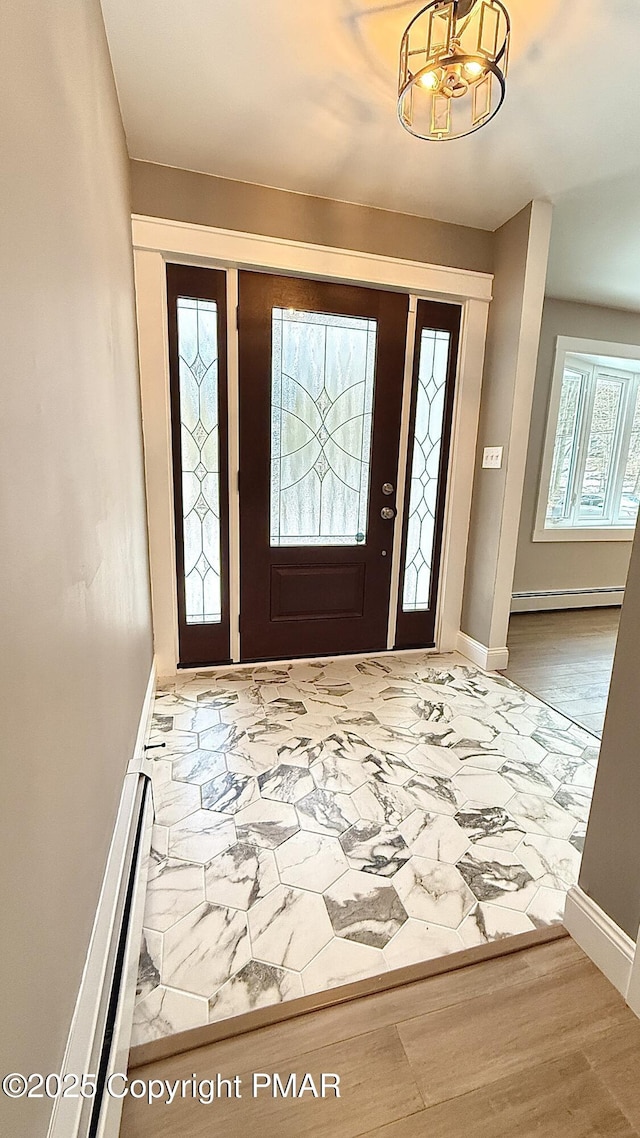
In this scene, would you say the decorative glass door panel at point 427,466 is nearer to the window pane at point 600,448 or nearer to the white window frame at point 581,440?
the white window frame at point 581,440

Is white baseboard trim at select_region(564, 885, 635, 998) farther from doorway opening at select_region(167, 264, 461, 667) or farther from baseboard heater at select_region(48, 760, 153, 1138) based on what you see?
doorway opening at select_region(167, 264, 461, 667)

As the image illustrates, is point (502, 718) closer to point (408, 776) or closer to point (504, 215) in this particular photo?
point (408, 776)

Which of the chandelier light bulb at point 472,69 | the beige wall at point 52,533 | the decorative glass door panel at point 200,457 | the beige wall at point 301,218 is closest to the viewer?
the beige wall at point 52,533

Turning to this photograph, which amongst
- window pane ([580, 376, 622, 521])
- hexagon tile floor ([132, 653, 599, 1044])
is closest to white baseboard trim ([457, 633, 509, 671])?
hexagon tile floor ([132, 653, 599, 1044])

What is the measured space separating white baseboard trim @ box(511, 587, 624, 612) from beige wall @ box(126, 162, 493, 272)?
8.57 feet

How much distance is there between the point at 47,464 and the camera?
86cm

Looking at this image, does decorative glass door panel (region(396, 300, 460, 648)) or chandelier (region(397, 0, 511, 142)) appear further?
decorative glass door panel (region(396, 300, 460, 648))

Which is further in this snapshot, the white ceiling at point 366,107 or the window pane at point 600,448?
the window pane at point 600,448

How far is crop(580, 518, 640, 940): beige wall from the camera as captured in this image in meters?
1.11

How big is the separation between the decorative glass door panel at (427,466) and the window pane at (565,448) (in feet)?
5.68

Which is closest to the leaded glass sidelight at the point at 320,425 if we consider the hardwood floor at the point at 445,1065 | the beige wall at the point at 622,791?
the beige wall at the point at 622,791

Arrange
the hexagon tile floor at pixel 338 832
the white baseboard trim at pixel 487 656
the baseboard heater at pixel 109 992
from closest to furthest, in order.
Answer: the baseboard heater at pixel 109 992
the hexagon tile floor at pixel 338 832
the white baseboard trim at pixel 487 656

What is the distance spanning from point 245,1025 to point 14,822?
816 mm

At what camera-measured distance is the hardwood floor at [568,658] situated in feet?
8.73
